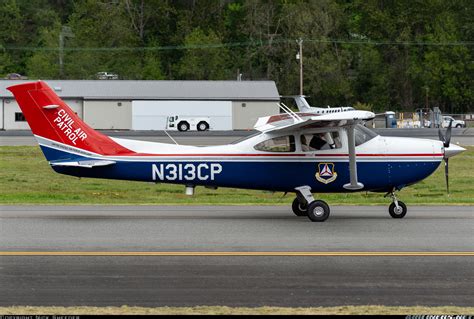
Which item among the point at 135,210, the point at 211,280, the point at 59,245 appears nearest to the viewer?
the point at 211,280

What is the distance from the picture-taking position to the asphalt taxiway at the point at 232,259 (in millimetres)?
10203

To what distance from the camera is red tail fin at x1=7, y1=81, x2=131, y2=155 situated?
1703 cm

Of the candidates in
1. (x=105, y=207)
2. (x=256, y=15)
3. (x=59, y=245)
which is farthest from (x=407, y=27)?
(x=59, y=245)

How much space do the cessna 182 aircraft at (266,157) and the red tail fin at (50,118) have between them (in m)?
0.02

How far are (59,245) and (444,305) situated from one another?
593cm

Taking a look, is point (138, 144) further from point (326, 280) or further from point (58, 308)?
point (58, 308)

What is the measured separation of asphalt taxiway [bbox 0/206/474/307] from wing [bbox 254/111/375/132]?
1635 mm

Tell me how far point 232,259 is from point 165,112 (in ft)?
190

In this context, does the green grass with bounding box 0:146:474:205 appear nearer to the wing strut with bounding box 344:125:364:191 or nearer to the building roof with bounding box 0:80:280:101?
the wing strut with bounding box 344:125:364:191

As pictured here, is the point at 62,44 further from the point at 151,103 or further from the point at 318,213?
the point at 318,213

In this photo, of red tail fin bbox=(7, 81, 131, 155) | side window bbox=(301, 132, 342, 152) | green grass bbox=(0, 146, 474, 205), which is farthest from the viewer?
green grass bbox=(0, 146, 474, 205)

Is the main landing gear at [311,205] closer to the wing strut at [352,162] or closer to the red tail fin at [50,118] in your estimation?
the wing strut at [352,162]

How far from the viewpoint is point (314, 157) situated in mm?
17609

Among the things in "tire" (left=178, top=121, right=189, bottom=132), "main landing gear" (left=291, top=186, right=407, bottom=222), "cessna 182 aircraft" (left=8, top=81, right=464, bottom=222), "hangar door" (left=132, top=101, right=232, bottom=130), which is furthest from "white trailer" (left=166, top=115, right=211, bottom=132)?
"cessna 182 aircraft" (left=8, top=81, right=464, bottom=222)
